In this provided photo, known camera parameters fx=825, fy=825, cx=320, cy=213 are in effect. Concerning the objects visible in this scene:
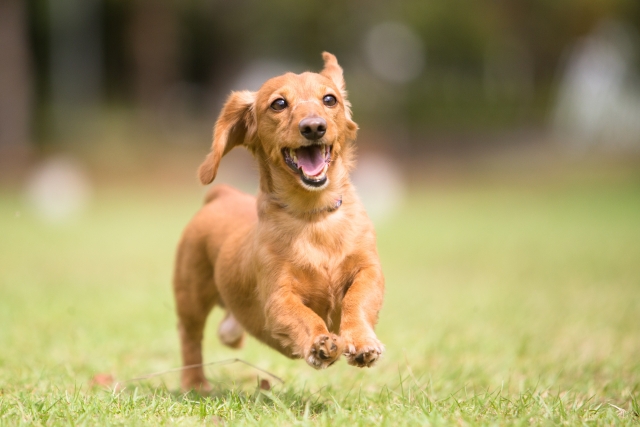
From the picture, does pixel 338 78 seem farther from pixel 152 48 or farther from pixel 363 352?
pixel 152 48

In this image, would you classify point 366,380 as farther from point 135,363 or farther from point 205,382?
point 135,363

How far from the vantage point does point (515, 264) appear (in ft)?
36.3

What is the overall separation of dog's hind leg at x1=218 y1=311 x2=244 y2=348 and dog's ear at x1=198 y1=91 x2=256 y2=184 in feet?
3.61

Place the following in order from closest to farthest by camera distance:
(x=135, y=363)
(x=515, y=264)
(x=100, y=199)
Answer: (x=135, y=363)
(x=515, y=264)
(x=100, y=199)

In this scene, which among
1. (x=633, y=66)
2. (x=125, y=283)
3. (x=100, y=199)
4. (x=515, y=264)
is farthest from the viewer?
(x=633, y=66)

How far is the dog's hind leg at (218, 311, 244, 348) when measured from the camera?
5215 mm

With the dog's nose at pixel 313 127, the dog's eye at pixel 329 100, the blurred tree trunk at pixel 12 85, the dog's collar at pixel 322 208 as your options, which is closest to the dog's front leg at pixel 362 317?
the dog's collar at pixel 322 208

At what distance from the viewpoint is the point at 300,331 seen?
375 centimetres

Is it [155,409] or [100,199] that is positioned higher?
[155,409]

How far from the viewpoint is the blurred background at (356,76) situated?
→ 101 feet

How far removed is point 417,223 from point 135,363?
12.1 meters

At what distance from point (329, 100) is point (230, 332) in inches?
67.6

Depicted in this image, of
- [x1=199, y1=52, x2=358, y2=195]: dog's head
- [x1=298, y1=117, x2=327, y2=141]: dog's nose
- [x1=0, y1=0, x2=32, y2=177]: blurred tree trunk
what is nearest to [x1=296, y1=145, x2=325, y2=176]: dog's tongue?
[x1=199, y1=52, x2=358, y2=195]: dog's head

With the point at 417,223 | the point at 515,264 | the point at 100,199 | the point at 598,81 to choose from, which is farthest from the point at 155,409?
the point at 598,81
